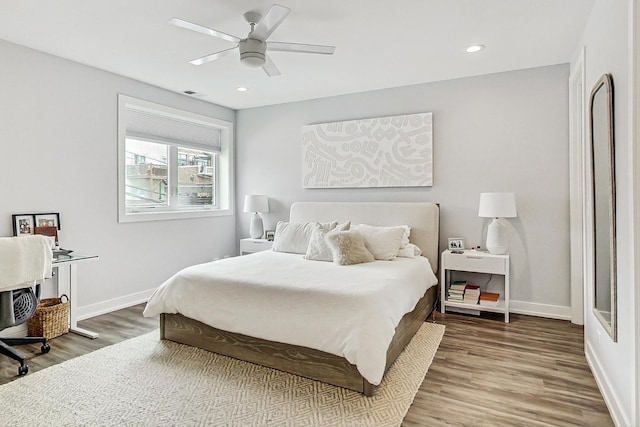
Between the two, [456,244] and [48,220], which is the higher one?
[48,220]

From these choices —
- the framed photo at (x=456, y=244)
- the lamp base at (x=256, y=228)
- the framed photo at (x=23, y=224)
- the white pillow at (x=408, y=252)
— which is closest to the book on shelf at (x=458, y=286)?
the framed photo at (x=456, y=244)

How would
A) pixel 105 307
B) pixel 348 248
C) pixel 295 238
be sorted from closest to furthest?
pixel 348 248
pixel 105 307
pixel 295 238

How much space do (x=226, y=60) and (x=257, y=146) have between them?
2.02 m

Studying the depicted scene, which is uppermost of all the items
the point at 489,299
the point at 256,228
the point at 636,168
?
the point at 636,168

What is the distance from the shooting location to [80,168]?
379cm

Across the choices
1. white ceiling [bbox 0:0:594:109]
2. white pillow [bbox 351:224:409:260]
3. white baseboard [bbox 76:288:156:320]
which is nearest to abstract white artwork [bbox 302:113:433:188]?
white ceiling [bbox 0:0:594:109]

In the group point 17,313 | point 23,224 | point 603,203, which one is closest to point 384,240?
point 603,203

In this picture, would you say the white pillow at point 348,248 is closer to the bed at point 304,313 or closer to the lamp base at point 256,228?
the bed at point 304,313

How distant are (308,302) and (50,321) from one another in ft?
7.81

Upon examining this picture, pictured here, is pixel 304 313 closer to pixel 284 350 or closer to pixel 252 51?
pixel 284 350

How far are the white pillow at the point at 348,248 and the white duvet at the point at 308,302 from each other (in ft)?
0.36

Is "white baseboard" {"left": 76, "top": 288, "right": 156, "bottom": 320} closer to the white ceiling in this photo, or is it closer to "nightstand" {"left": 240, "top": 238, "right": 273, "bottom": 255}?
"nightstand" {"left": 240, "top": 238, "right": 273, "bottom": 255}

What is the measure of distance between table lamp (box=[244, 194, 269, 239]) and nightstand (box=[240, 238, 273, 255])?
Result: 130 millimetres

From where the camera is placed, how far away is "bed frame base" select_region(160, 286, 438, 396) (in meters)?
2.40
